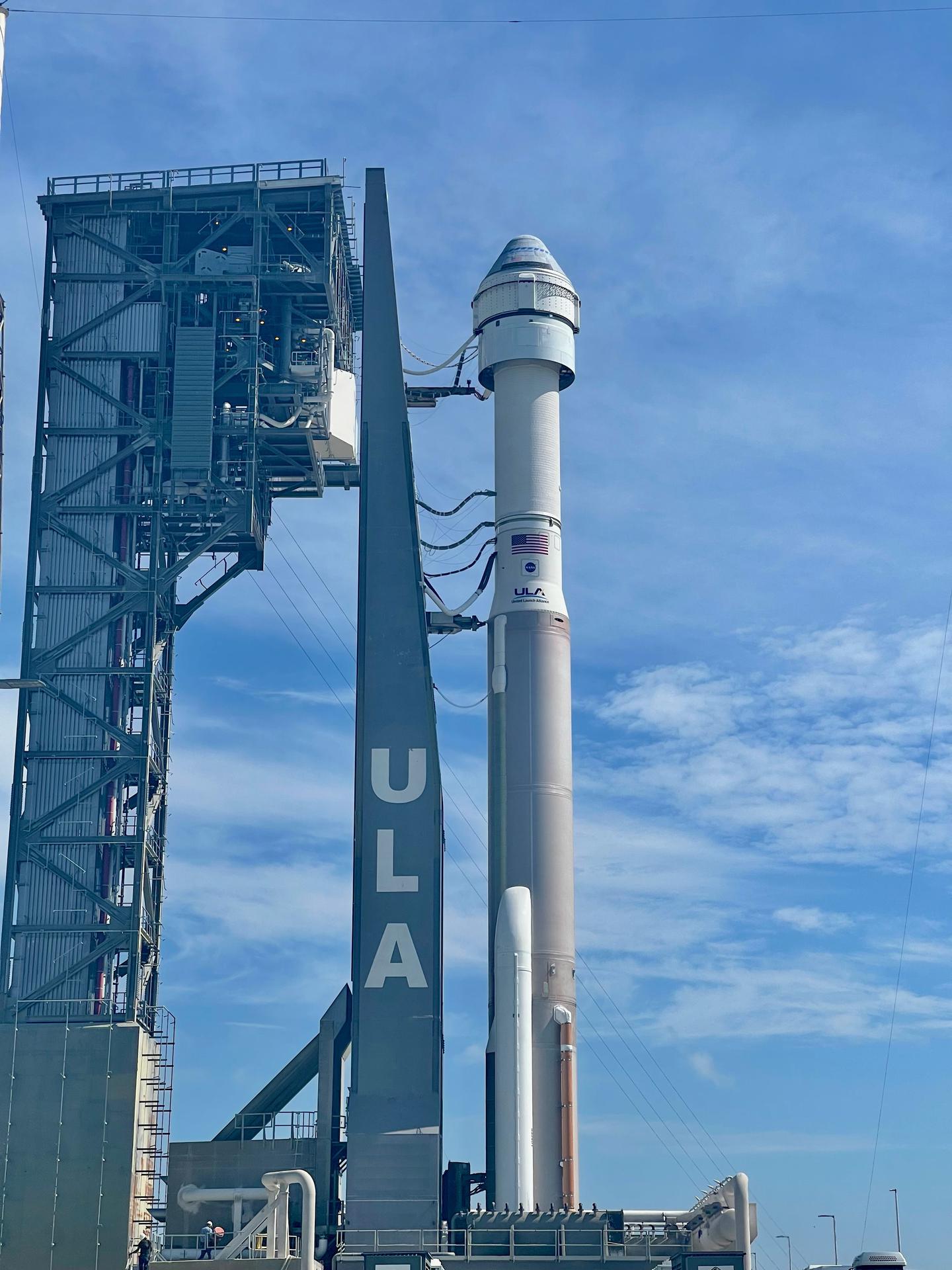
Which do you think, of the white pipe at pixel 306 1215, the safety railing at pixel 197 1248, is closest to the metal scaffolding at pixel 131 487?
the safety railing at pixel 197 1248

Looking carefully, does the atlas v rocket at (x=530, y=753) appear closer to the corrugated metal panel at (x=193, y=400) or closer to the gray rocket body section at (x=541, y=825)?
the gray rocket body section at (x=541, y=825)

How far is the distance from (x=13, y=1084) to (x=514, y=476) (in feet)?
73.7

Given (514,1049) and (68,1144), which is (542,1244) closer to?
(514,1049)

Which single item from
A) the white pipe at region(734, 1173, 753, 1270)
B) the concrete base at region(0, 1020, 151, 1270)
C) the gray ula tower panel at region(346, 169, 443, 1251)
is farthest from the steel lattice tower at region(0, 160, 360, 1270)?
the white pipe at region(734, 1173, 753, 1270)

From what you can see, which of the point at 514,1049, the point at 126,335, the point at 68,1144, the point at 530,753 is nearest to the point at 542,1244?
the point at 514,1049

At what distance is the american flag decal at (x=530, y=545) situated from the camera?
176 ft

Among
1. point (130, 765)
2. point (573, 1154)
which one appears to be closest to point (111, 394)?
point (130, 765)

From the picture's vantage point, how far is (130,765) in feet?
193

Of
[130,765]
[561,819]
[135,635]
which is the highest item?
[135,635]

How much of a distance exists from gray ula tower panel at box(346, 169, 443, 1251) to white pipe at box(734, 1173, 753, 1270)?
780 centimetres

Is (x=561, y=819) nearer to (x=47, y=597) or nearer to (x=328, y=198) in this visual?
(x=47, y=597)

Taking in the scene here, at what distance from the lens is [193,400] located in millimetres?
60938

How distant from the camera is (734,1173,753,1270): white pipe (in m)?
44.9

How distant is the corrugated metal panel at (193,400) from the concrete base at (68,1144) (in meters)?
17.8
